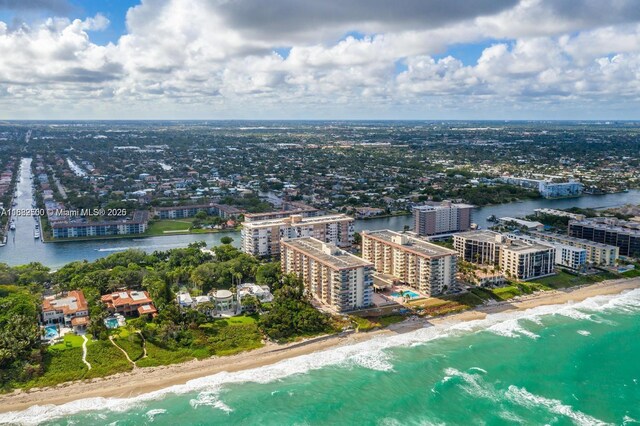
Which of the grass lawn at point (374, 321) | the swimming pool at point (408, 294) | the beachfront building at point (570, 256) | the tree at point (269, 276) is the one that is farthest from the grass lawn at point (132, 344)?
the beachfront building at point (570, 256)

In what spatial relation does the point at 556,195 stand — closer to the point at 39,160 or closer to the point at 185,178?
the point at 185,178

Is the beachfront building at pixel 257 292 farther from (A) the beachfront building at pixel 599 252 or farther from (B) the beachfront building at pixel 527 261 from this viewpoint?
(A) the beachfront building at pixel 599 252

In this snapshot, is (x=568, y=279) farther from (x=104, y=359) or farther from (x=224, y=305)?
(x=104, y=359)

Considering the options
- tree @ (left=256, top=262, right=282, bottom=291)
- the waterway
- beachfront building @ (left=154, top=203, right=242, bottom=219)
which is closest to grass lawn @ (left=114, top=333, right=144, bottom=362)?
tree @ (left=256, top=262, right=282, bottom=291)

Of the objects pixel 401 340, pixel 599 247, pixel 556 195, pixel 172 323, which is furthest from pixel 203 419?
pixel 556 195

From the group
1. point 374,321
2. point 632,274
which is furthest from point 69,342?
point 632,274

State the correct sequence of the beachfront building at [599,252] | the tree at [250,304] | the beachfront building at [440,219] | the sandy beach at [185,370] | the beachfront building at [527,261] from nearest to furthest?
the sandy beach at [185,370], the tree at [250,304], the beachfront building at [527,261], the beachfront building at [599,252], the beachfront building at [440,219]
